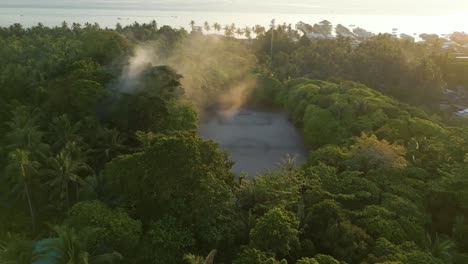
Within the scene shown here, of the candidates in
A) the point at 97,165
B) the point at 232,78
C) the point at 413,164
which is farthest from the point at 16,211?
the point at 232,78

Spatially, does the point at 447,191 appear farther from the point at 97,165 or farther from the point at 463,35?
the point at 463,35

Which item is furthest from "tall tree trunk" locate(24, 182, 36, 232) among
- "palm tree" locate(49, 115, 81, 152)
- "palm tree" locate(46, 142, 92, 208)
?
"palm tree" locate(49, 115, 81, 152)

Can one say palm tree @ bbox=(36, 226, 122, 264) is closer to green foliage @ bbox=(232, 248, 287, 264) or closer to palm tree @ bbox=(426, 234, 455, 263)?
green foliage @ bbox=(232, 248, 287, 264)

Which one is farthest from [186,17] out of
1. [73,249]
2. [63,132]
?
[73,249]

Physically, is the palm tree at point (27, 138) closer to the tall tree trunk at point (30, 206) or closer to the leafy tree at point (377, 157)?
the tall tree trunk at point (30, 206)

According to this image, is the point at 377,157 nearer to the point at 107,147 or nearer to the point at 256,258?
the point at 256,258

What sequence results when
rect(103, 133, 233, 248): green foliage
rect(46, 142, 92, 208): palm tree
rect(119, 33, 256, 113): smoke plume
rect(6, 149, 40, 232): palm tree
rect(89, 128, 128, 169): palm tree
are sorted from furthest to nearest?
1. rect(119, 33, 256, 113): smoke plume
2. rect(89, 128, 128, 169): palm tree
3. rect(46, 142, 92, 208): palm tree
4. rect(6, 149, 40, 232): palm tree
5. rect(103, 133, 233, 248): green foliage
